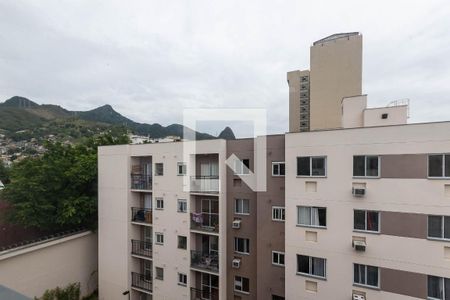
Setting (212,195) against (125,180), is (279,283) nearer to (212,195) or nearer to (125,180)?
(212,195)

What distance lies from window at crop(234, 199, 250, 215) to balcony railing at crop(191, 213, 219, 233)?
1222mm

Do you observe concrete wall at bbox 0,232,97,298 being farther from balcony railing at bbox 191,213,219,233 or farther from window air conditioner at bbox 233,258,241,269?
window air conditioner at bbox 233,258,241,269

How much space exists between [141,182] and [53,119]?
6017 cm

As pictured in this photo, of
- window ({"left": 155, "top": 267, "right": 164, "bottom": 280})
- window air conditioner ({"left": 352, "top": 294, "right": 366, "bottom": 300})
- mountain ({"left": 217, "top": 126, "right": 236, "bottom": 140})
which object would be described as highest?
mountain ({"left": 217, "top": 126, "right": 236, "bottom": 140})

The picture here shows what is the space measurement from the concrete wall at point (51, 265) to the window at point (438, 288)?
1762 centimetres

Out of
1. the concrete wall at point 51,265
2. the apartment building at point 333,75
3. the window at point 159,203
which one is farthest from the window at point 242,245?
the apartment building at point 333,75

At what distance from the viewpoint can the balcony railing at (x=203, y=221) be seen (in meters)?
13.4

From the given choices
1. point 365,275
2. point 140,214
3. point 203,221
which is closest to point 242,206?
point 203,221

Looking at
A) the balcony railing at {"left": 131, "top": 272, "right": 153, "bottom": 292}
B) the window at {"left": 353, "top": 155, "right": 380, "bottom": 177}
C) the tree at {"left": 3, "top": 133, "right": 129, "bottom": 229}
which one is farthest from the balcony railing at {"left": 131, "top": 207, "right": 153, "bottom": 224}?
the window at {"left": 353, "top": 155, "right": 380, "bottom": 177}

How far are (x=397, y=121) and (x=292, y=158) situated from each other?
5461 mm

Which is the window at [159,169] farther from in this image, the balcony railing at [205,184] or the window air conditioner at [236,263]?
the window air conditioner at [236,263]

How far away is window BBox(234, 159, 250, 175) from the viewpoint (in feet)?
41.5

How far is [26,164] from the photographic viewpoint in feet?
53.9

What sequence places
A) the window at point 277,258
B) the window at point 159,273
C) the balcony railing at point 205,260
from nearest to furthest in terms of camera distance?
the window at point 277,258 → the balcony railing at point 205,260 → the window at point 159,273
